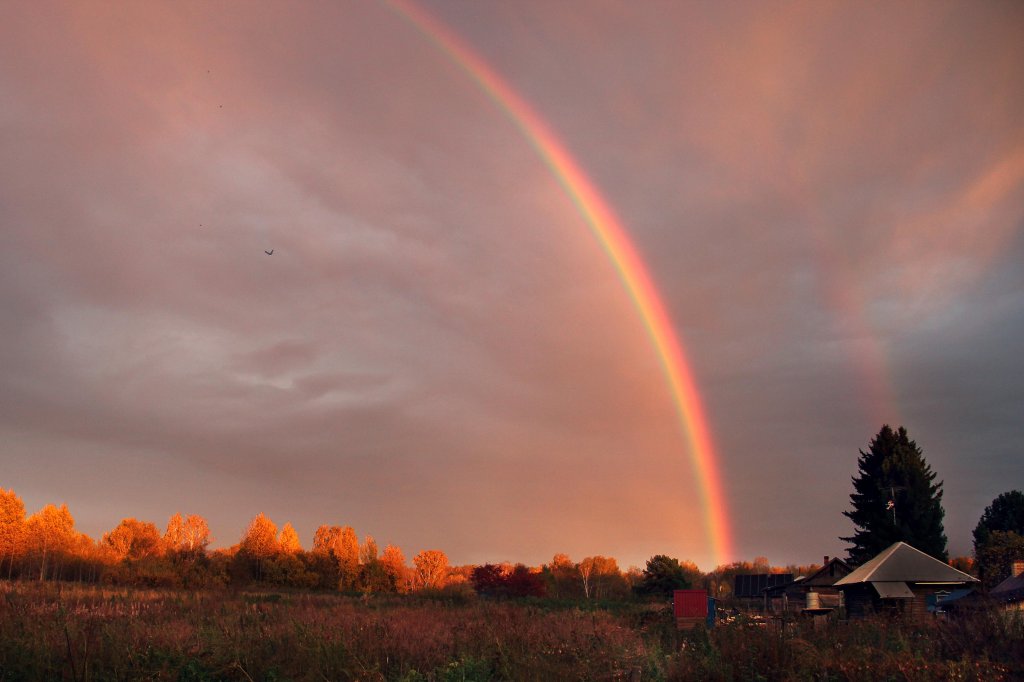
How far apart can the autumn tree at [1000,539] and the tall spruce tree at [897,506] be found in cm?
537

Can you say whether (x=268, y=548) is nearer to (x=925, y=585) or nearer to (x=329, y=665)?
(x=925, y=585)

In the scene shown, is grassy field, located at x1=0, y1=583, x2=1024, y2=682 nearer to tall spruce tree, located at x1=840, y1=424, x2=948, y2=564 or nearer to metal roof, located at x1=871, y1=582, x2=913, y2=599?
metal roof, located at x1=871, y1=582, x2=913, y2=599

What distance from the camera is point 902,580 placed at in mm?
27844

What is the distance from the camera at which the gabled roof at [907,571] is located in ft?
91.2

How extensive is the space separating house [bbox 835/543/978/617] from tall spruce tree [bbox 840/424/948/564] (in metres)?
31.5

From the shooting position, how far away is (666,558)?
242 feet

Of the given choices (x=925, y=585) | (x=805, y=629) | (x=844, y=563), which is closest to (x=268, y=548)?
(x=844, y=563)

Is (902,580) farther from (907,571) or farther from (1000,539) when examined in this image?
(1000,539)

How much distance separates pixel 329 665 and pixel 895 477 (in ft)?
199

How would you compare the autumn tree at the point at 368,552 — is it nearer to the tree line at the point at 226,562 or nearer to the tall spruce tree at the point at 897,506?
the tree line at the point at 226,562

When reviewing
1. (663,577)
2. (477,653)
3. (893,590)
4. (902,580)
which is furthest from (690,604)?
(663,577)

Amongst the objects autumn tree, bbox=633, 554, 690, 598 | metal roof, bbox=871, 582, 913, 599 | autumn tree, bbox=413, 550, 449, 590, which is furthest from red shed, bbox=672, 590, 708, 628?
autumn tree, bbox=413, 550, 449, 590

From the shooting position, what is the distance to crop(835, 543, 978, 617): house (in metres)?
27.8

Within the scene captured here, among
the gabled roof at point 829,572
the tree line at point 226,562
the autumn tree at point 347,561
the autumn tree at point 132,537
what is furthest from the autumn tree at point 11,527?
the gabled roof at point 829,572
